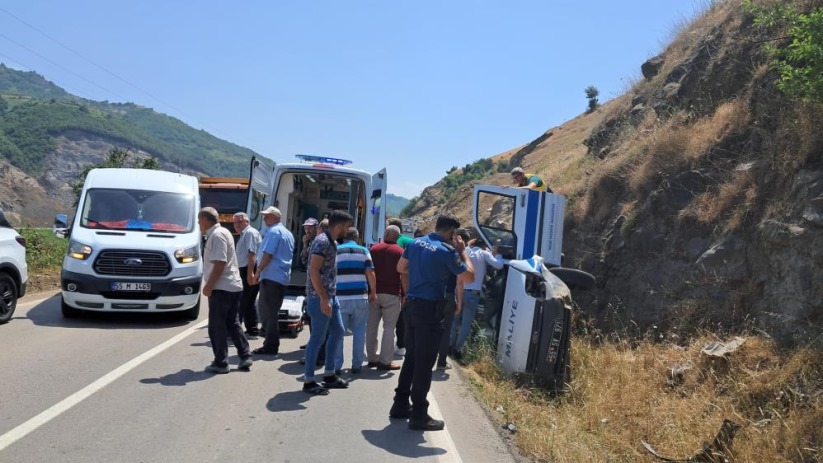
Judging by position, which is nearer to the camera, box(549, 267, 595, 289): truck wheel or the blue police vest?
the blue police vest

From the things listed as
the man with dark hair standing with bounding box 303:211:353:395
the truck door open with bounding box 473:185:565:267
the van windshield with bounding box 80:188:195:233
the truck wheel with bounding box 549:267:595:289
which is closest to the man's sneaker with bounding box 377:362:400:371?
the man with dark hair standing with bounding box 303:211:353:395

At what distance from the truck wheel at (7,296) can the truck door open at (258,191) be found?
3692 millimetres

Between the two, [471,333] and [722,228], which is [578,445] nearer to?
[471,333]

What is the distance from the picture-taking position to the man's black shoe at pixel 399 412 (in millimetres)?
6195

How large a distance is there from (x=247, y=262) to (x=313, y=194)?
4.74 m

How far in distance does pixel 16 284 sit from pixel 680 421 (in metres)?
9.40

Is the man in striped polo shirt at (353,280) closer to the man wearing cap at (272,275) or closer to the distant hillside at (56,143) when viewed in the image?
the man wearing cap at (272,275)

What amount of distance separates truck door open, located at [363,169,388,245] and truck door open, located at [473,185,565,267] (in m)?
2.02

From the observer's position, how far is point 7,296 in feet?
32.7

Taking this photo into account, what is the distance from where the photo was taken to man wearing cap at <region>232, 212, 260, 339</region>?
9.22m

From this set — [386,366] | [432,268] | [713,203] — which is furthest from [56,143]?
[432,268]

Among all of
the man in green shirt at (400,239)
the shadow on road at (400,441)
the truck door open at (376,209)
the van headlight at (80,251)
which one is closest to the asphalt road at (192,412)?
the shadow on road at (400,441)

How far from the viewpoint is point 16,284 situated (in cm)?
A: 1022

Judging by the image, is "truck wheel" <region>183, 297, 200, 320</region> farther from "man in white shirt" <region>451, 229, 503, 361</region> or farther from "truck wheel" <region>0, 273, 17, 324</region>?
"man in white shirt" <region>451, 229, 503, 361</region>
